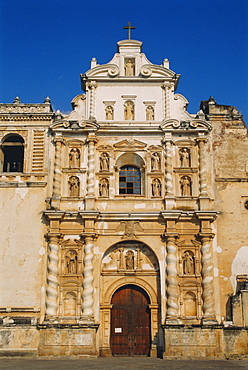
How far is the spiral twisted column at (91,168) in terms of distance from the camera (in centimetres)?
1945

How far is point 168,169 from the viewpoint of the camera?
19734 mm

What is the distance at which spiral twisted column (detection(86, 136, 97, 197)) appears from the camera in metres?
19.5

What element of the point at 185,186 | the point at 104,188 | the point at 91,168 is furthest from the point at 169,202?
the point at 91,168

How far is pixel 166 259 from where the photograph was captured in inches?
738

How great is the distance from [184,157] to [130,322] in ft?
22.4

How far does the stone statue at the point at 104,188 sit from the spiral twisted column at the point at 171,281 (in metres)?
3.05

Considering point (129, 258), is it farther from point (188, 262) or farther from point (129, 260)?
point (188, 262)

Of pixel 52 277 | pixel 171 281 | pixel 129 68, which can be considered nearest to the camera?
pixel 171 281

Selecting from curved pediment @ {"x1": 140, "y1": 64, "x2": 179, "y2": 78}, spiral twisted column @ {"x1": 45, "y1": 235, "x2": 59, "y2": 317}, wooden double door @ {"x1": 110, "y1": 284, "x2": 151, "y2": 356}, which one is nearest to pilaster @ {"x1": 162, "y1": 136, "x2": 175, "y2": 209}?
curved pediment @ {"x1": 140, "y1": 64, "x2": 179, "y2": 78}

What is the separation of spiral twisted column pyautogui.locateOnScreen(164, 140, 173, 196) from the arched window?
6123 millimetres

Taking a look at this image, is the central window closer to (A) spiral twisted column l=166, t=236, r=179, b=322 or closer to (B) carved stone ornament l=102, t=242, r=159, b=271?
(B) carved stone ornament l=102, t=242, r=159, b=271

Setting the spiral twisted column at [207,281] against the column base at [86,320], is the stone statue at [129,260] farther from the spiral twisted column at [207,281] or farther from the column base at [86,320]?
the spiral twisted column at [207,281]

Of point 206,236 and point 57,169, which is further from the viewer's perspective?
point 57,169

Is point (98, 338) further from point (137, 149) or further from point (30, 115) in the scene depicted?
point (30, 115)
